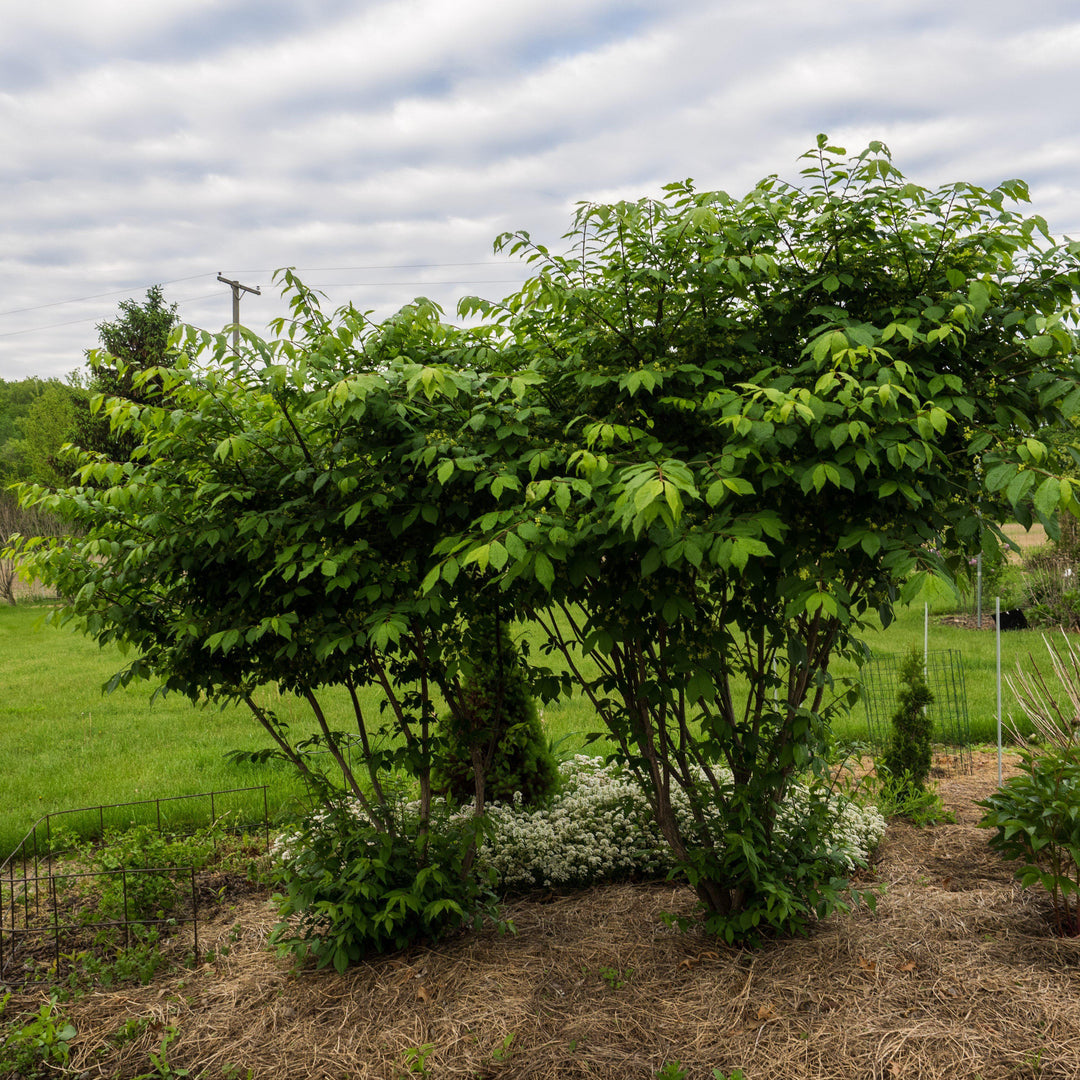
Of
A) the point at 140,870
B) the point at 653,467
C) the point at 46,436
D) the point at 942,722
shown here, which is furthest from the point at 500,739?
the point at 46,436

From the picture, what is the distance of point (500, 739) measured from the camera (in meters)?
4.59

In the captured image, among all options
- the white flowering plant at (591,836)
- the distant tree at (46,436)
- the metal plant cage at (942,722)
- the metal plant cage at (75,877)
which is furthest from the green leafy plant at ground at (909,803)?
the distant tree at (46,436)

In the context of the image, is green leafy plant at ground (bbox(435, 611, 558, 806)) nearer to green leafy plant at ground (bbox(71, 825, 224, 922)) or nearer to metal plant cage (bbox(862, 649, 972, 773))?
green leafy plant at ground (bbox(71, 825, 224, 922))

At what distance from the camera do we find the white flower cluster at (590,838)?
4.21 meters

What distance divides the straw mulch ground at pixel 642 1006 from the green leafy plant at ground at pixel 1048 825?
0.16m

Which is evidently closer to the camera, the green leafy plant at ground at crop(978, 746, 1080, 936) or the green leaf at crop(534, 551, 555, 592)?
the green leaf at crop(534, 551, 555, 592)

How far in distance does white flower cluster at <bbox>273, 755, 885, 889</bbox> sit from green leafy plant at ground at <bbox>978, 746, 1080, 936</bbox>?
700mm

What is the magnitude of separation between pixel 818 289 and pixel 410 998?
3.03 meters

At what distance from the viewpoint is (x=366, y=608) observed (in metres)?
3.07

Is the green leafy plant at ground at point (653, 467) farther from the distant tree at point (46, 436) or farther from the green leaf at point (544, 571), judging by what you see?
the distant tree at point (46, 436)

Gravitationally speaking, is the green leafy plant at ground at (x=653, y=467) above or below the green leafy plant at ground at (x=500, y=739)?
above

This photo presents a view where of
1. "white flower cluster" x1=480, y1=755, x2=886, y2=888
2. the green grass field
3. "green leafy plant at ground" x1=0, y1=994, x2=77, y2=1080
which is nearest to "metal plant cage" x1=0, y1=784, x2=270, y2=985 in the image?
the green grass field

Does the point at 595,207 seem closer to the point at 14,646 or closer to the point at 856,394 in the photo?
the point at 856,394

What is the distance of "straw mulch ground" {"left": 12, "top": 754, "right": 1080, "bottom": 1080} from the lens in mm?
2828
